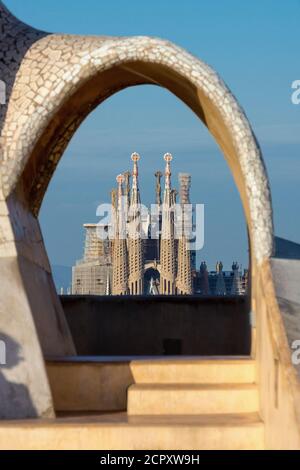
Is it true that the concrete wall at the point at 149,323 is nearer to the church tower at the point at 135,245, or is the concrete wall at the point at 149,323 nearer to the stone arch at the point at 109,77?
the stone arch at the point at 109,77

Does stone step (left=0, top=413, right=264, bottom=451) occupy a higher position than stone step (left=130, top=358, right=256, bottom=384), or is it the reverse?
stone step (left=130, top=358, right=256, bottom=384)

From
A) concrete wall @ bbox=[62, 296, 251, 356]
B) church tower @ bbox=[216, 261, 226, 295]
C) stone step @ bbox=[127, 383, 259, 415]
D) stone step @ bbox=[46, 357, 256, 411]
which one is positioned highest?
church tower @ bbox=[216, 261, 226, 295]

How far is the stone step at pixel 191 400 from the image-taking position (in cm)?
953

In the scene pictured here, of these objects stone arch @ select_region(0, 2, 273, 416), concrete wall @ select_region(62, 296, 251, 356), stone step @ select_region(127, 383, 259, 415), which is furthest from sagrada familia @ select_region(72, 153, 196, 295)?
stone step @ select_region(127, 383, 259, 415)

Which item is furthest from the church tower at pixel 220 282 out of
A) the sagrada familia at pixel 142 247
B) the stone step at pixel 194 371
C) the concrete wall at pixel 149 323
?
the stone step at pixel 194 371

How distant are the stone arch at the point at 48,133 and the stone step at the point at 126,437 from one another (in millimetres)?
692

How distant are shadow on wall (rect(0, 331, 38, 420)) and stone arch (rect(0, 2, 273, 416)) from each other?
5 centimetres

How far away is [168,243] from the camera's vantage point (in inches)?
1982

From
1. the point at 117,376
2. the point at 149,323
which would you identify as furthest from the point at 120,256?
the point at 117,376

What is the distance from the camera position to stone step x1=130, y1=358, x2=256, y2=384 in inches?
388

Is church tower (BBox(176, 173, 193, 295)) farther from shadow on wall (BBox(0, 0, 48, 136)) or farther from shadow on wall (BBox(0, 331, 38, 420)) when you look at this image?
shadow on wall (BBox(0, 331, 38, 420))
